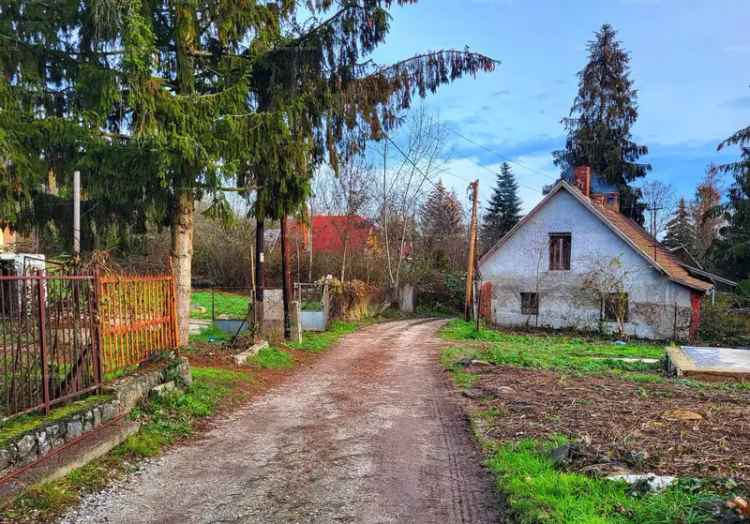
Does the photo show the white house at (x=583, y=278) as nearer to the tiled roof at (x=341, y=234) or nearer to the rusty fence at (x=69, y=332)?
the tiled roof at (x=341, y=234)

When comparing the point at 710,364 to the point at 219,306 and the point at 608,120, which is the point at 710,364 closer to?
the point at 219,306

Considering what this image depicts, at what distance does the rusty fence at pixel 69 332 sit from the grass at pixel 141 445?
805 millimetres

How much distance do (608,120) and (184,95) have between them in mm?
32889

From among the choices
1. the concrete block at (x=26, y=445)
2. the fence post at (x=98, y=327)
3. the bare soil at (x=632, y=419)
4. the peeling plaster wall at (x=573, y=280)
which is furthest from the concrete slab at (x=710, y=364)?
the concrete block at (x=26, y=445)

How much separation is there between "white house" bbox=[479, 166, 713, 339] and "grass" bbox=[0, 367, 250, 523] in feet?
62.5

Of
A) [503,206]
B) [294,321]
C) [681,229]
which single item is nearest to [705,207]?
[681,229]

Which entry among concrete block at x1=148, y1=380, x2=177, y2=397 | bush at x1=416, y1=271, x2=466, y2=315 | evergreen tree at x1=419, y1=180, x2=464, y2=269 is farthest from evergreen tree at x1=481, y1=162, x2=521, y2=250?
concrete block at x1=148, y1=380, x2=177, y2=397

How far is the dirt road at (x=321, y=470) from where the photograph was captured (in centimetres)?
441

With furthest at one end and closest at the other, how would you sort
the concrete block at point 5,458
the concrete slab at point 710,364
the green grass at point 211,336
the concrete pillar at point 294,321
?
the concrete pillar at point 294,321 < the green grass at point 211,336 < the concrete slab at point 710,364 < the concrete block at point 5,458

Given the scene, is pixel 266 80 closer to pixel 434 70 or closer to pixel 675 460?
pixel 434 70

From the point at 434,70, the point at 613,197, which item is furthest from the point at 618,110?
the point at 434,70

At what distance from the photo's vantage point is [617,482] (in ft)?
14.6

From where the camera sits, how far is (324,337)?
59.8 feet

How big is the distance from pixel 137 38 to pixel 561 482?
27.9 feet
